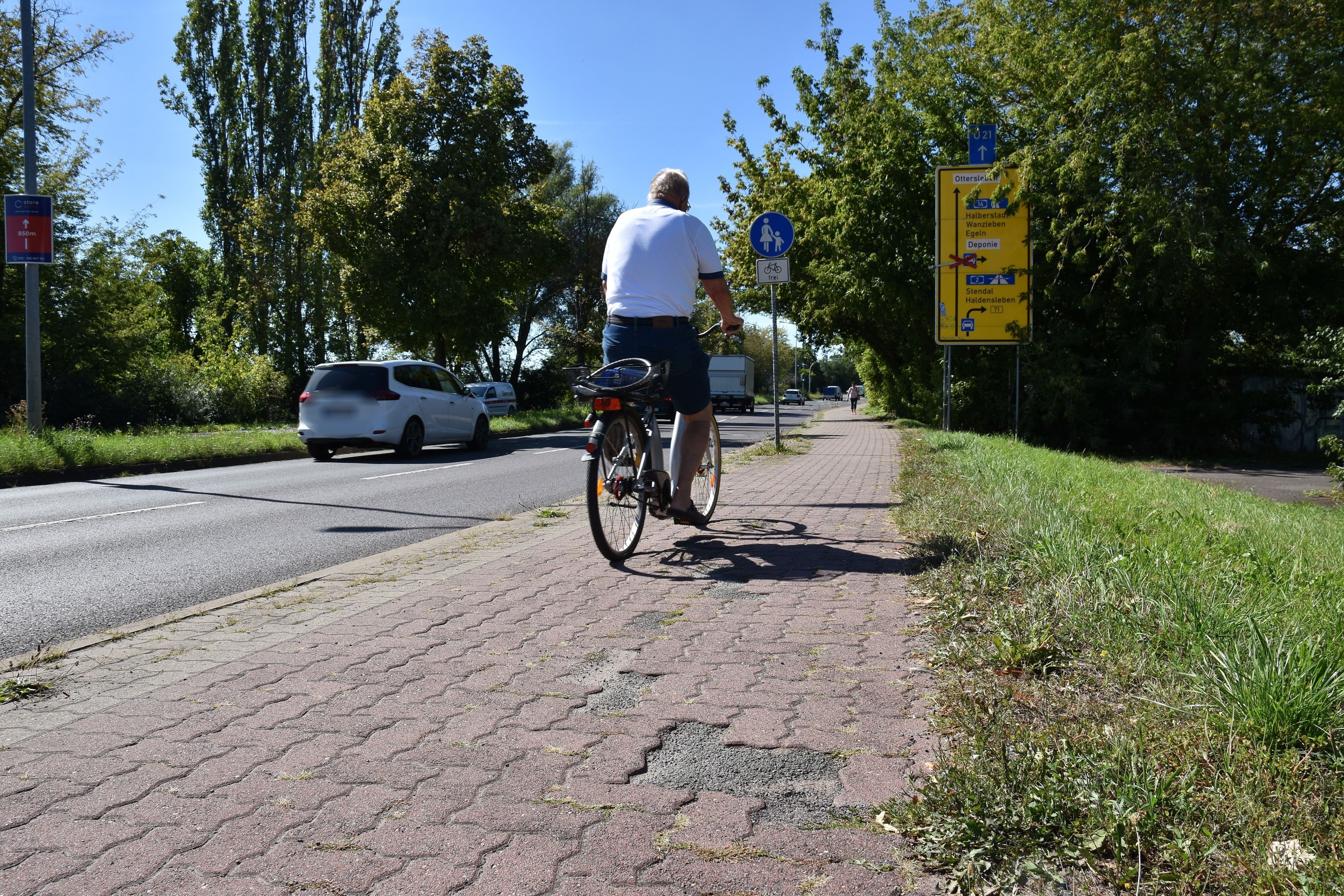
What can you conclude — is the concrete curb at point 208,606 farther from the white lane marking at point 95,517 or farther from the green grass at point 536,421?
the green grass at point 536,421

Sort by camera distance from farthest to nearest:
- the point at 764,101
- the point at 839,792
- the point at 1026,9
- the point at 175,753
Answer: the point at 764,101 → the point at 1026,9 → the point at 175,753 → the point at 839,792

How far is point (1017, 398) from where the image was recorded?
17656 millimetres

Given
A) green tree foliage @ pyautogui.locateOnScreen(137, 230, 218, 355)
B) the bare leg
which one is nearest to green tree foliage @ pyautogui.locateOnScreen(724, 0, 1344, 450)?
the bare leg

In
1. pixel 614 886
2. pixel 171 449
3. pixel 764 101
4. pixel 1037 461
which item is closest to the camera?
pixel 614 886

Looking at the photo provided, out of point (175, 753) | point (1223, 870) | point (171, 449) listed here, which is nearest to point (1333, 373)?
point (1223, 870)

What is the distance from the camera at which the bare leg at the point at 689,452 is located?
19.5ft

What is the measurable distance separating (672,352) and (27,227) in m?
14.2

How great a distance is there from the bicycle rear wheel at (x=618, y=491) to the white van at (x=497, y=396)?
34977mm

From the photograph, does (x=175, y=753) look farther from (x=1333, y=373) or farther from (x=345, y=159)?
(x=345, y=159)

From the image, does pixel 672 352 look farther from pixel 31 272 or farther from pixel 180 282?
pixel 180 282

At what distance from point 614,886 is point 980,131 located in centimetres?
1692

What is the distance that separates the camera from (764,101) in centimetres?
2911

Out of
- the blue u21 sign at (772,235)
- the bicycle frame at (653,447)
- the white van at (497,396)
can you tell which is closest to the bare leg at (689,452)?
the bicycle frame at (653,447)

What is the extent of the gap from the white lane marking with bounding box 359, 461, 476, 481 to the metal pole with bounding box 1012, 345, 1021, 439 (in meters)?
9.51
